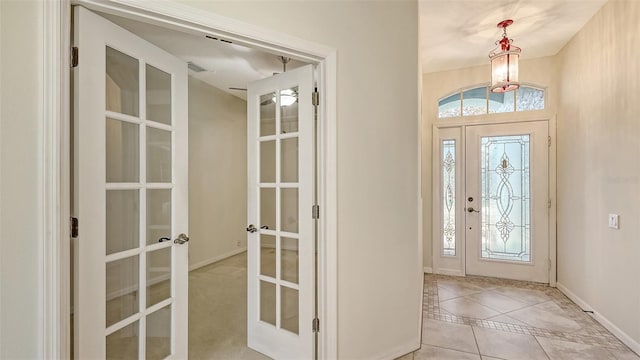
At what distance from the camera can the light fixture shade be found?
2.94 meters

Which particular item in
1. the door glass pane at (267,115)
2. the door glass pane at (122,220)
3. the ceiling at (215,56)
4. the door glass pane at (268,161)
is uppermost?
the ceiling at (215,56)

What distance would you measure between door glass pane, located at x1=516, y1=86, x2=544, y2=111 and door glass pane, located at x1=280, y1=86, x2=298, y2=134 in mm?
3337

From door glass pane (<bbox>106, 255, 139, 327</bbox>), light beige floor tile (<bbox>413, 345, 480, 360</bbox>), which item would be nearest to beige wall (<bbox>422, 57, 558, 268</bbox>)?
light beige floor tile (<bbox>413, 345, 480, 360</bbox>)

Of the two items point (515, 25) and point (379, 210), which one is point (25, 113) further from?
point (515, 25)

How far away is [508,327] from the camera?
2736mm

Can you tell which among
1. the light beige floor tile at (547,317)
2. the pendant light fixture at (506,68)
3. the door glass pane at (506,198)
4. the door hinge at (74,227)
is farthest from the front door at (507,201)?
the door hinge at (74,227)

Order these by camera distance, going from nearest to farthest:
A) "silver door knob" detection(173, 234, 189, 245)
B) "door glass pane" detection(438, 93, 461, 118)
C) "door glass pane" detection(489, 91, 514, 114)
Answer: "silver door knob" detection(173, 234, 189, 245), "door glass pane" detection(489, 91, 514, 114), "door glass pane" detection(438, 93, 461, 118)

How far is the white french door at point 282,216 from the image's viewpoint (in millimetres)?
2031

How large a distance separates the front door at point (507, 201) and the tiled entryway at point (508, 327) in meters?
0.36

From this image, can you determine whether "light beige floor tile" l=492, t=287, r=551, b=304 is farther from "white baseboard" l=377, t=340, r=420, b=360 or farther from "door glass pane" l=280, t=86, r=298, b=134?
"door glass pane" l=280, t=86, r=298, b=134

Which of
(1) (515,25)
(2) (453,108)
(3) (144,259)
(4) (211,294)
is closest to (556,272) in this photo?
(2) (453,108)

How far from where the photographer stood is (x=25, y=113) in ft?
3.83

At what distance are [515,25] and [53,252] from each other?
4.06 metres

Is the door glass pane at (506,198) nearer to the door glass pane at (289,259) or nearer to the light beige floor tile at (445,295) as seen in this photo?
the light beige floor tile at (445,295)
